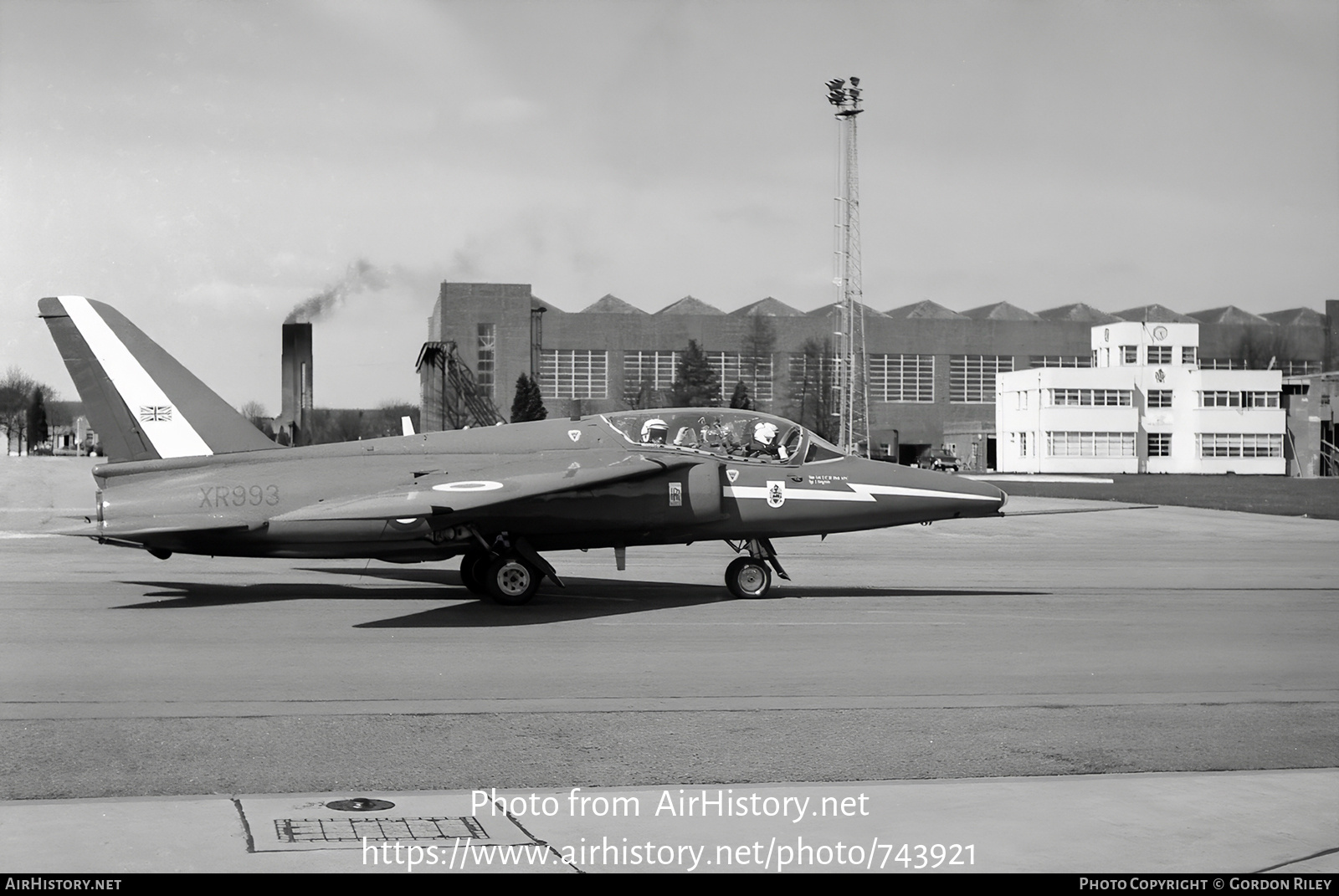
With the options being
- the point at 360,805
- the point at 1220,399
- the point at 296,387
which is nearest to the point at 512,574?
the point at 360,805

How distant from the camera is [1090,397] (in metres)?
91.1

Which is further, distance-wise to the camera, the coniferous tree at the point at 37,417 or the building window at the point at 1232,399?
the building window at the point at 1232,399

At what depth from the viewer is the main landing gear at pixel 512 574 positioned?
623 inches

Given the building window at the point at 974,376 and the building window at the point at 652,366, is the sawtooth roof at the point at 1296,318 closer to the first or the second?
the building window at the point at 974,376

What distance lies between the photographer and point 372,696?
385 inches

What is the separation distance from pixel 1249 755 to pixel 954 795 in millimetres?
2621

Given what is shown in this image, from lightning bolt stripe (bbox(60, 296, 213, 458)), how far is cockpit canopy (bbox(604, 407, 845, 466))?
19.2 feet

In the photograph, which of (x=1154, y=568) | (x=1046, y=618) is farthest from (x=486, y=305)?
(x=1046, y=618)

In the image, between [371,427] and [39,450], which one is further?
[39,450]

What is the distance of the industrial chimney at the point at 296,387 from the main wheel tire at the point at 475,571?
11.2m

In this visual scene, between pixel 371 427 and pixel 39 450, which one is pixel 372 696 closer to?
pixel 371 427

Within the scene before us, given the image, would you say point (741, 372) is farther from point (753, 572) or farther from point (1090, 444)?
point (753, 572)

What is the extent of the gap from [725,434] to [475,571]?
3901 mm

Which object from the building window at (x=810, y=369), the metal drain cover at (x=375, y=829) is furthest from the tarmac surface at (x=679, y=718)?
the building window at (x=810, y=369)
